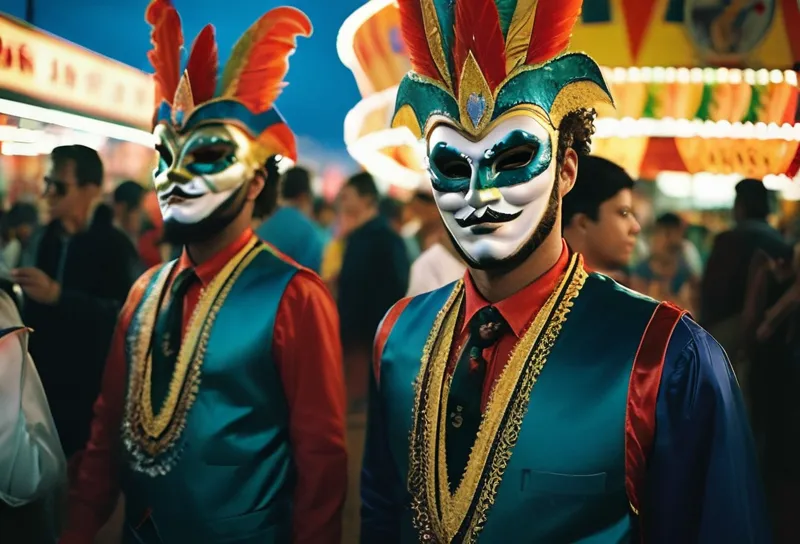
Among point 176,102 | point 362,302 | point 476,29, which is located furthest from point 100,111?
point 476,29

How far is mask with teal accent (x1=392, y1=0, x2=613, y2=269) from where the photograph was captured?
1506 millimetres

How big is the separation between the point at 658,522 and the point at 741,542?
14cm

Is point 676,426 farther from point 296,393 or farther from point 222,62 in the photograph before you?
point 222,62

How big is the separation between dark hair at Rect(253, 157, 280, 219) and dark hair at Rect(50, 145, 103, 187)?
0.59 meters

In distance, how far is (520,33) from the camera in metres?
1.54

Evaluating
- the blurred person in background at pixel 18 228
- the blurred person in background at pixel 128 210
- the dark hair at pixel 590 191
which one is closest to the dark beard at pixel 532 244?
the dark hair at pixel 590 191

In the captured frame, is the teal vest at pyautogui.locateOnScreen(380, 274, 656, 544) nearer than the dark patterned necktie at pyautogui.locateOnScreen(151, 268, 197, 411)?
Yes

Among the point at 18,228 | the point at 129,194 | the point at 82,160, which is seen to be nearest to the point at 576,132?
the point at 129,194

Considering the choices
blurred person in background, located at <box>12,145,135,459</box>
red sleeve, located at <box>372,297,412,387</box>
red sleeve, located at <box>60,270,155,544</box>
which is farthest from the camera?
blurred person in background, located at <box>12,145,135,459</box>

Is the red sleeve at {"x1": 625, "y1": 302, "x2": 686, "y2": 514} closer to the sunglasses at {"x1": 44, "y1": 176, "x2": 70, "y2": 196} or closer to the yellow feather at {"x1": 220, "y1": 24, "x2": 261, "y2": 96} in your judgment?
the yellow feather at {"x1": 220, "y1": 24, "x2": 261, "y2": 96}

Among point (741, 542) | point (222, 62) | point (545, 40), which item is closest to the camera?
point (741, 542)

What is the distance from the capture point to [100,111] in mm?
2545

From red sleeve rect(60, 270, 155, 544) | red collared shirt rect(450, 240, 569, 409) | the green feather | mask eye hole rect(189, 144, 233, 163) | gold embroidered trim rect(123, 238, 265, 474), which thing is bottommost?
red sleeve rect(60, 270, 155, 544)

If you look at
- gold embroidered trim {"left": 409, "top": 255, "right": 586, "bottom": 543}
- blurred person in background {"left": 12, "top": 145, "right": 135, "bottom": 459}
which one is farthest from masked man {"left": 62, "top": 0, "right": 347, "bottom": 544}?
gold embroidered trim {"left": 409, "top": 255, "right": 586, "bottom": 543}
